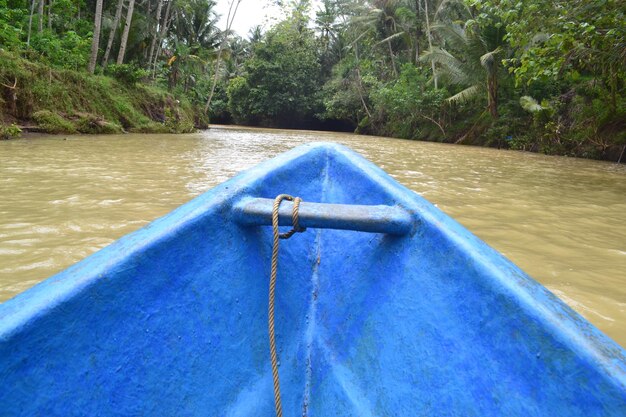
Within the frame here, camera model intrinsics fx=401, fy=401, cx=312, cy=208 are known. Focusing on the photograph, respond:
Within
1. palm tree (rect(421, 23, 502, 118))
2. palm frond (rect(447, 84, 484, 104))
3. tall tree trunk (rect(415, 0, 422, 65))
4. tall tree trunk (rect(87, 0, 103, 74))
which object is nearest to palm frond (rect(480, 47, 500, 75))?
palm tree (rect(421, 23, 502, 118))

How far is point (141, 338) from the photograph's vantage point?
98 cm

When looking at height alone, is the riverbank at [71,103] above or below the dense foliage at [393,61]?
below

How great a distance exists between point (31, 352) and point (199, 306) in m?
0.40

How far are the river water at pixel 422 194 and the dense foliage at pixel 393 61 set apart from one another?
5.68ft

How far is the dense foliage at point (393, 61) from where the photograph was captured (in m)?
5.51

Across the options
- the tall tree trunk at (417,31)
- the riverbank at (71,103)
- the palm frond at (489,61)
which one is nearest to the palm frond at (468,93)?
the palm frond at (489,61)

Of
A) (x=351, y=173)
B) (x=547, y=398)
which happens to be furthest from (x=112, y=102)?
(x=547, y=398)

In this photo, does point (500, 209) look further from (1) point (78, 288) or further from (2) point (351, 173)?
(1) point (78, 288)

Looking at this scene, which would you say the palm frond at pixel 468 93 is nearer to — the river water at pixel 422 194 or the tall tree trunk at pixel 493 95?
the tall tree trunk at pixel 493 95

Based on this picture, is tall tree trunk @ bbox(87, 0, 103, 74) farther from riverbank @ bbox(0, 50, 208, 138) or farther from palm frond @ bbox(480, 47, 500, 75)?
palm frond @ bbox(480, 47, 500, 75)

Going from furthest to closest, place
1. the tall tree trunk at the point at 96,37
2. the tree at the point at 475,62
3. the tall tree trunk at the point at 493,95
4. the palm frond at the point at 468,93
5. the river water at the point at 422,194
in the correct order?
the palm frond at the point at 468,93 < the tall tree trunk at the point at 493,95 < the tree at the point at 475,62 < the tall tree trunk at the point at 96,37 < the river water at the point at 422,194

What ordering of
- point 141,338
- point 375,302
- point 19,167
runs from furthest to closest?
point 19,167 → point 375,302 → point 141,338

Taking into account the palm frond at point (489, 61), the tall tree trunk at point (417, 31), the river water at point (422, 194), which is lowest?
the river water at point (422, 194)

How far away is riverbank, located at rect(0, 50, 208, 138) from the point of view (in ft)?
30.0
